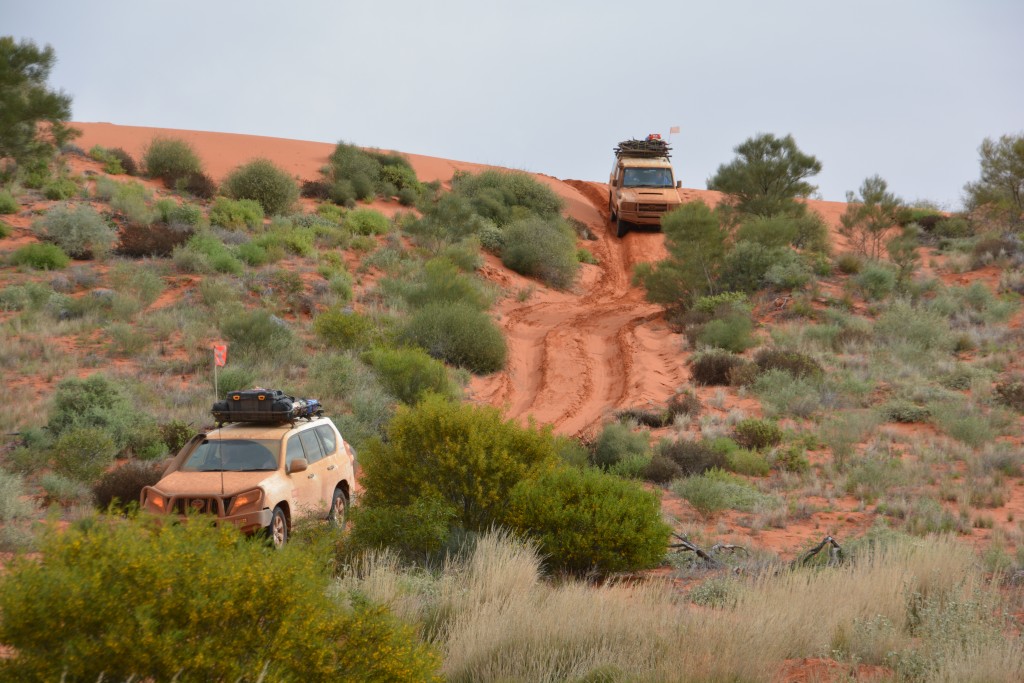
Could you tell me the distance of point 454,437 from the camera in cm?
934

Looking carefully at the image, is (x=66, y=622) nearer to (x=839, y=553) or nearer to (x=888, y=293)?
(x=839, y=553)

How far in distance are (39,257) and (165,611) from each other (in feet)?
72.5

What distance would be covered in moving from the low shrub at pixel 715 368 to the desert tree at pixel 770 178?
16220mm

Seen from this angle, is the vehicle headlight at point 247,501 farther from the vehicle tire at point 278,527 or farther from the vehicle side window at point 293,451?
the vehicle side window at point 293,451

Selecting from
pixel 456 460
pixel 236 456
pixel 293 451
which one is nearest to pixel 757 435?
pixel 456 460

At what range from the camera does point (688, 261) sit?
25781 mm

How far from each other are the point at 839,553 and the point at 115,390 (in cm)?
1170

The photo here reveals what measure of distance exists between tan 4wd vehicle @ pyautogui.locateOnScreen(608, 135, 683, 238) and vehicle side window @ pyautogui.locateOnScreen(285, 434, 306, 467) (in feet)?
77.4

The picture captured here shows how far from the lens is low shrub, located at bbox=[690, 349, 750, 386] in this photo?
18891 mm

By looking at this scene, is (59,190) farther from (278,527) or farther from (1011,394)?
(1011,394)

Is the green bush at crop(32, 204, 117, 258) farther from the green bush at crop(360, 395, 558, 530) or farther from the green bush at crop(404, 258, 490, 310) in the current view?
the green bush at crop(360, 395, 558, 530)

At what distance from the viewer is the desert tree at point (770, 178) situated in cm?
3444

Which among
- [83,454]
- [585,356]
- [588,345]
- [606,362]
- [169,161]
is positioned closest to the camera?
[83,454]

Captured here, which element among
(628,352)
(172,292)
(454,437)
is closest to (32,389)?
(172,292)
